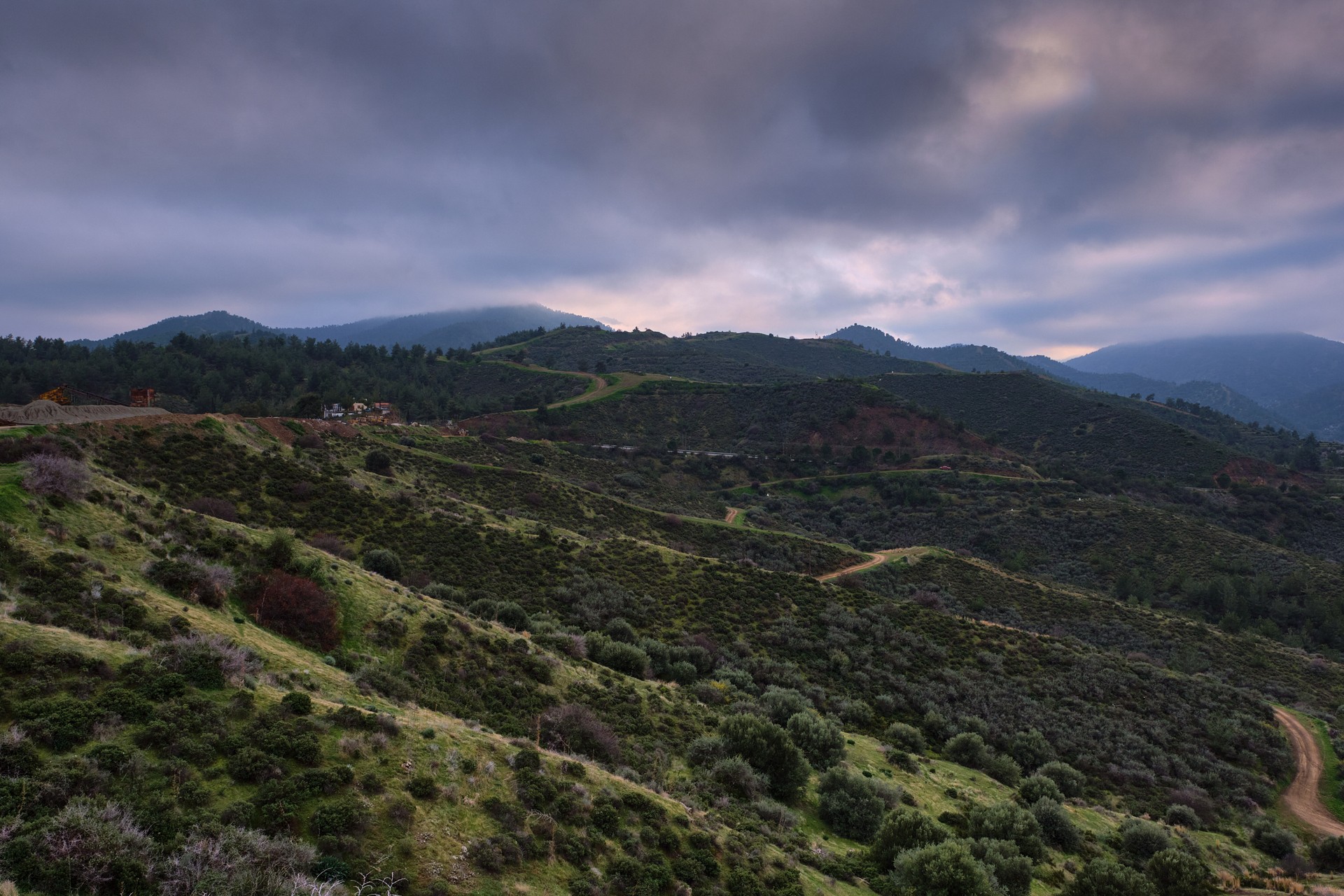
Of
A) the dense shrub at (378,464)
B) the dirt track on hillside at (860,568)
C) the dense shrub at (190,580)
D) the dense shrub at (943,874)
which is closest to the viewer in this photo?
the dense shrub at (943,874)

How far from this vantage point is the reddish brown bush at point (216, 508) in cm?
2412

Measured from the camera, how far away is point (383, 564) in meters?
26.2

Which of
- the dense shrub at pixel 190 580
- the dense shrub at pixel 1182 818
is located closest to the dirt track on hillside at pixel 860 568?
the dense shrub at pixel 1182 818

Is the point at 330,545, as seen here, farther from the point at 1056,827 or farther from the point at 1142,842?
the point at 1142,842

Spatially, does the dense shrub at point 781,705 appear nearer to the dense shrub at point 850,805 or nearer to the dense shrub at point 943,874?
the dense shrub at point 850,805

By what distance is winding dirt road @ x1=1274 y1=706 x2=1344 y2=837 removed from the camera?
24516 mm

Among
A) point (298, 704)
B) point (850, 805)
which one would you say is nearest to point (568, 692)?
point (850, 805)

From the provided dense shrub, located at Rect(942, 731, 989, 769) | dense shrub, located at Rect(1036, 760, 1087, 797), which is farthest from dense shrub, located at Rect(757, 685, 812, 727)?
dense shrub, located at Rect(1036, 760, 1087, 797)

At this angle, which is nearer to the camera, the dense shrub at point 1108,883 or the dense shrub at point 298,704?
the dense shrub at point 298,704

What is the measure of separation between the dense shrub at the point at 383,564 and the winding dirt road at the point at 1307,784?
39.7m

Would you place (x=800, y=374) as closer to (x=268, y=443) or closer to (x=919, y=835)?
(x=268, y=443)

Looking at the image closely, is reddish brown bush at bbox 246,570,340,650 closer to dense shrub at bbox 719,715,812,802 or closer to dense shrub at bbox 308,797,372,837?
dense shrub at bbox 308,797,372,837

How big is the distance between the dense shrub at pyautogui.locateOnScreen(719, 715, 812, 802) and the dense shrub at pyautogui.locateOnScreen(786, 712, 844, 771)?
2107 mm

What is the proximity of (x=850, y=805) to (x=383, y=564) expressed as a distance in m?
21.6
